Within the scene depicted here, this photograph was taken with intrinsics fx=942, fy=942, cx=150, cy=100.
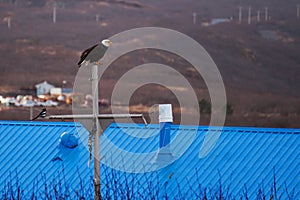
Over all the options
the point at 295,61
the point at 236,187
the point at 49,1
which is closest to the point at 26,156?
the point at 236,187

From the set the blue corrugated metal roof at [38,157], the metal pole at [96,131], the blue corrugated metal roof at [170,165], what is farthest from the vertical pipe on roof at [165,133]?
the metal pole at [96,131]

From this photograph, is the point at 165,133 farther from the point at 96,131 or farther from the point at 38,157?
the point at 96,131

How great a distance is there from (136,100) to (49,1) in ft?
159

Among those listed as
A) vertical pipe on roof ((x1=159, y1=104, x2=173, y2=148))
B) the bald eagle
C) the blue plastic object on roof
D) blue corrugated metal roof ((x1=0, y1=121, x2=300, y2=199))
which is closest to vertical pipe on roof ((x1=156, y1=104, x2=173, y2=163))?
vertical pipe on roof ((x1=159, y1=104, x2=173, y2=148))

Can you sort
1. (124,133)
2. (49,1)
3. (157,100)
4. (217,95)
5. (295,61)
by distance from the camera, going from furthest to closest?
(49,1) < (295,61) < (157,100) < (217,95) < (124,133)

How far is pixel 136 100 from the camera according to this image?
105 m

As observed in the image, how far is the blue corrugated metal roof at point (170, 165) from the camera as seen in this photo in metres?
18.2

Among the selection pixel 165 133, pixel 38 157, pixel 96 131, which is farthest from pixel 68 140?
pixel 96 131

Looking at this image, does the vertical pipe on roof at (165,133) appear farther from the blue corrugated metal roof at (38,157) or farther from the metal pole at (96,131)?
the metal pole at (96,131)

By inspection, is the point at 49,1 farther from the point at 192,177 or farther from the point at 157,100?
the point at 192,177

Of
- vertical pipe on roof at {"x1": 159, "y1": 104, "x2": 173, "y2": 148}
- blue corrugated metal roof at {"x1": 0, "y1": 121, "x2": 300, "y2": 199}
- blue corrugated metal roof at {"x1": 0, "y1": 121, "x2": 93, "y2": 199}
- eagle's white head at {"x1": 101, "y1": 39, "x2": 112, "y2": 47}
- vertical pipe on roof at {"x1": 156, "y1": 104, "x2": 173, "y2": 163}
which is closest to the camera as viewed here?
eagle's white head at {"x1": 101, "y1": 39, "x2": 112, "y2": 47}

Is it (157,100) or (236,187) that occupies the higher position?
(236,187)

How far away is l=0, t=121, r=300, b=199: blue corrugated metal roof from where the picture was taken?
18.2 meters

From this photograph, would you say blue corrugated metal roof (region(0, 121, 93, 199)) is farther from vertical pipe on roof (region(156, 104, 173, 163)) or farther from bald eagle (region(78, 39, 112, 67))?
bald eagle (region(78, 39, 112, 67))
